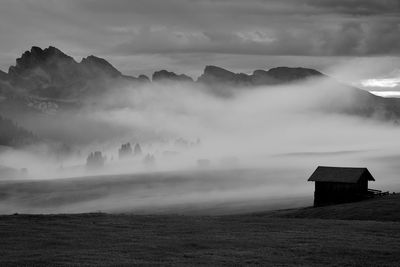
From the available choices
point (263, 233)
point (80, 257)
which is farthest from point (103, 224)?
point (80, 257)

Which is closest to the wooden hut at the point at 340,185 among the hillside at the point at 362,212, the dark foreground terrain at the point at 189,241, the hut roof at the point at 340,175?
the hut roof at the point at 340,175

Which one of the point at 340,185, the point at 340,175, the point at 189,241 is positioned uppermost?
the point at 340,175

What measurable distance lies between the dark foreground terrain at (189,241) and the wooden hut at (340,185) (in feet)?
129

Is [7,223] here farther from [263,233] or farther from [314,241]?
[314,241]

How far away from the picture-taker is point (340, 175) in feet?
382

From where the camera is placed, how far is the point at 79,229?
6366 centimetres

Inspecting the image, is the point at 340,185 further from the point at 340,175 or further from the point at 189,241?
the point at 189,241

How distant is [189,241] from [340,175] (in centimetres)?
6568

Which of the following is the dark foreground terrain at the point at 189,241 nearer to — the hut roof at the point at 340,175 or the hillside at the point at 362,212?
the hillside at the point at 362,212

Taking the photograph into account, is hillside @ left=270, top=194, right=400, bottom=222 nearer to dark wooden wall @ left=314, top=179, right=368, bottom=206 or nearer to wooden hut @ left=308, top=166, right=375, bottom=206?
dark wooden wall @ left=314, top=179, right=368, bottom=206

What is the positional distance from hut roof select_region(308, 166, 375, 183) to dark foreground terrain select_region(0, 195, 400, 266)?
40.2 meters

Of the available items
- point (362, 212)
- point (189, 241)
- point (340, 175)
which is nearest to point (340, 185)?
point (340, 175)

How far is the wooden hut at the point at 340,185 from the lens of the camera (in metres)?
114

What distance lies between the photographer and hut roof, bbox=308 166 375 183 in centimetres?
11431
